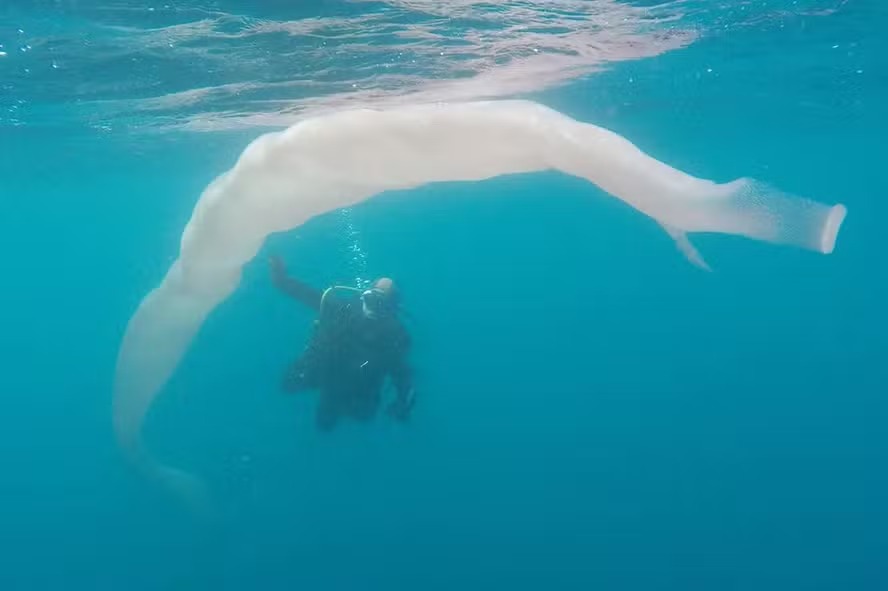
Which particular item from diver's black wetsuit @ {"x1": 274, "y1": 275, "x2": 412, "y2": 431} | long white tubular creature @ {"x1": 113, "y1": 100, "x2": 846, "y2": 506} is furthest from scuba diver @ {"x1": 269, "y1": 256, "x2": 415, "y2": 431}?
long white tubular creature @ {"x1": 113, "y1": 100, "x2": 846, "y2": 506}

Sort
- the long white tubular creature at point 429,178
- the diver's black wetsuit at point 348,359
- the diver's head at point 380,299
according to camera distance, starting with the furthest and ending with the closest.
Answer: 1. the diver's black wetsuit at point 348,359
2. the diver's head at point 380,299
3. the long white tubular creature at point 429,178

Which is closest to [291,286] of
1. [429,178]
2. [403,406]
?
[403,406]

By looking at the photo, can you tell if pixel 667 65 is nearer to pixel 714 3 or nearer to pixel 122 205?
pixel 714 3

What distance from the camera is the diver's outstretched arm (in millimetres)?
8422

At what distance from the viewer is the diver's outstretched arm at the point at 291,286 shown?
8.42m

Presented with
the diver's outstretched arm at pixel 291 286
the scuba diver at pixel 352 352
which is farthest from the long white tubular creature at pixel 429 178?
the scuba diver at pixel 352 352

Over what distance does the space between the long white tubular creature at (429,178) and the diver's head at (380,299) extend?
5.28ft

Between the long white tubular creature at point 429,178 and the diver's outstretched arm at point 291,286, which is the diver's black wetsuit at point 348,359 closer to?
the diver's outstretched arm at point 291,286

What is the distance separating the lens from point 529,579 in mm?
17672

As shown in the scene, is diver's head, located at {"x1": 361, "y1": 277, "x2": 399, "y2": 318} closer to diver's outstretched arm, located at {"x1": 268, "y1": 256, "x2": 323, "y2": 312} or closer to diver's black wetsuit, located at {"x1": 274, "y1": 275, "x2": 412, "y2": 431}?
diver's black wetsuit, located at {"x1": 274, "y1": 275, "x2": 412, "y2": 431}

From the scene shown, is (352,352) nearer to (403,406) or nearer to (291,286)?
(403,406)

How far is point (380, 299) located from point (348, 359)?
979 millimetres

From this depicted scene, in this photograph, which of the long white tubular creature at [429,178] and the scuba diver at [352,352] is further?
the scuba diver at [352,352]

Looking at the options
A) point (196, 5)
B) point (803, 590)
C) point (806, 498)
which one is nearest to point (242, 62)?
point (196, 5)
